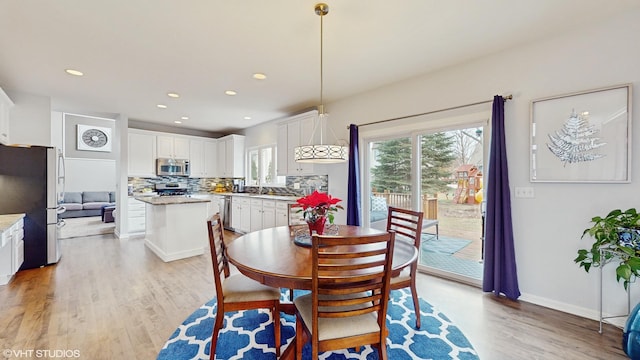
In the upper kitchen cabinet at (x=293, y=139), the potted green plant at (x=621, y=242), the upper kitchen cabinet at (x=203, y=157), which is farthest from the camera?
the upper kitchen cabinet at (x=203, y=157)

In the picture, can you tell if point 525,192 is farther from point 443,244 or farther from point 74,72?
point 74,72

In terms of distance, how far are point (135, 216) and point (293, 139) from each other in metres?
3.72

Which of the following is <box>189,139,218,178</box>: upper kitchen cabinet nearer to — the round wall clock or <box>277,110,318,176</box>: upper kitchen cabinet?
<box>277,110,318,176</box>: upper kitchen cabinet

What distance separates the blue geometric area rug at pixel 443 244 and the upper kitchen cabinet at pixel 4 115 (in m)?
5.48

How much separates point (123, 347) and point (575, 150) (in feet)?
13.0

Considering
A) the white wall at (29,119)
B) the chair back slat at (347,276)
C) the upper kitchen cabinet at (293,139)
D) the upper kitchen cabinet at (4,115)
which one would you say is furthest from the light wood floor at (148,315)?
the upper kitchen cabinet at (293,139)

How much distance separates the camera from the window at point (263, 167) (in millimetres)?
6305

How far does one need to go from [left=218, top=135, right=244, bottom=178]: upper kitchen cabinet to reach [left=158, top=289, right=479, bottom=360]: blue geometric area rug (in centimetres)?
466

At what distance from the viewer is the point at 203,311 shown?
8.41 ft

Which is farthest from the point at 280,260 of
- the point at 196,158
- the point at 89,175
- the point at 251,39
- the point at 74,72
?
the point at 89,175

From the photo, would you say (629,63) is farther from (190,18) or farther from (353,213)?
(190,18)

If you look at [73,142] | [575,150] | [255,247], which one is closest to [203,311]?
[255,247]

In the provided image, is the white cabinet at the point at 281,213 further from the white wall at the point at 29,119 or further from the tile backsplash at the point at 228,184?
the white wall at the point at 29,119

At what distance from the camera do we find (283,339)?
6.98ft
